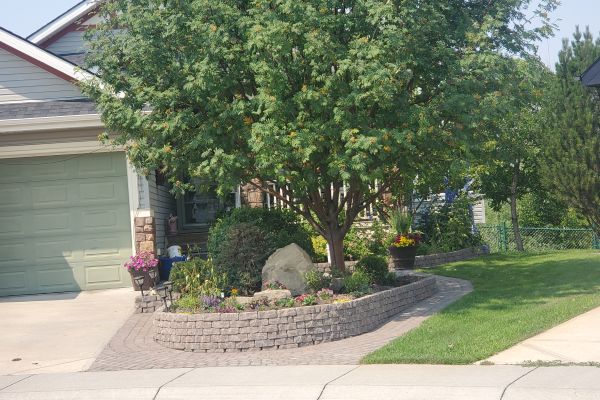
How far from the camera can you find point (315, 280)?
11.5m

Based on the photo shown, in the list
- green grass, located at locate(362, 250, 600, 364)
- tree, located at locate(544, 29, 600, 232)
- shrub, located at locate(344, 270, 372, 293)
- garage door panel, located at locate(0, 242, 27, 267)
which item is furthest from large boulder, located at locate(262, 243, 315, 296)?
tree, located at locate(544, 29, 600, 232)

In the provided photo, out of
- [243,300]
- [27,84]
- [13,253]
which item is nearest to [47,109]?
[27,84]

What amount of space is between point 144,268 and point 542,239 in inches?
544

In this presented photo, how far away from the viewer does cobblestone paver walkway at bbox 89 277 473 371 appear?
9.30 meters

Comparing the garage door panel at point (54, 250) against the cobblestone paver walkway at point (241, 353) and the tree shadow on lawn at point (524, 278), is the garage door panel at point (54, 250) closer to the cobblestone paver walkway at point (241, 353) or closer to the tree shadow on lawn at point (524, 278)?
the cobblestone paver walkway at point (241, 353)

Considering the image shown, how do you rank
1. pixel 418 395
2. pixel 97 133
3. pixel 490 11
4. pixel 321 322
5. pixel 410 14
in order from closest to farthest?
1. pixel 418 395
2. pixel 321 322
3. pixel 410 14
4. pixel 490 11
5. pixel 97 133

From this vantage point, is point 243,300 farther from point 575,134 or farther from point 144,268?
point 575,134

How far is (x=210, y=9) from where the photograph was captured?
37.3ft

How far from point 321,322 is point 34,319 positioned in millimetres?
5078

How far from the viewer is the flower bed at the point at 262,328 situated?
10039mm

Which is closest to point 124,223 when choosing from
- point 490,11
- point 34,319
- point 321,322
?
point 34,319

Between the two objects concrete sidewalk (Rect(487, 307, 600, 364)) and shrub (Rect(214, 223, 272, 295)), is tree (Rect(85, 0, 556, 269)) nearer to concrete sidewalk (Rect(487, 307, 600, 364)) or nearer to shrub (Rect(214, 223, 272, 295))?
shrub (Rect(214, 223, 272, 295))

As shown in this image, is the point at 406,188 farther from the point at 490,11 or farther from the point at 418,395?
the point at 418,395

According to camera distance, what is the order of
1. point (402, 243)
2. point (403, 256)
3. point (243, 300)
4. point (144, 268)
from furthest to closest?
point (403, 256) → point (402, 243) → point (144, 268) → point (243, 300)
